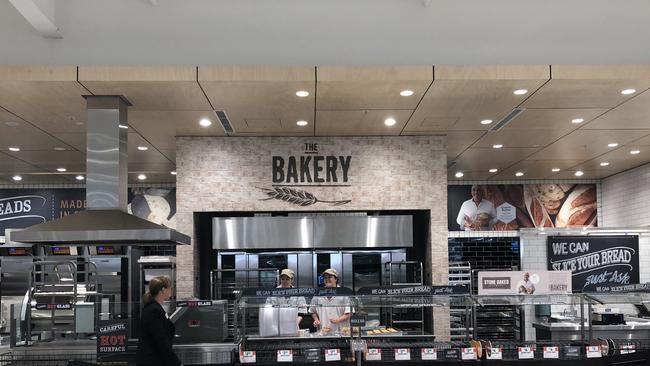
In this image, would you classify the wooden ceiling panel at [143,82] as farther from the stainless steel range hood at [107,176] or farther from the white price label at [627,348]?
the white price label at [627,348]

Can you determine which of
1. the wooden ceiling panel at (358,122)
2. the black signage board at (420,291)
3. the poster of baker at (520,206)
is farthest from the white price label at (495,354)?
the poster of baker at (520,206)

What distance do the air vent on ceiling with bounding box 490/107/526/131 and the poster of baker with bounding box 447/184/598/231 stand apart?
5542mm

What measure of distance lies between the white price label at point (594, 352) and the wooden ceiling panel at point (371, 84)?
2623mm

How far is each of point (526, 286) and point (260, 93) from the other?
4.50 m

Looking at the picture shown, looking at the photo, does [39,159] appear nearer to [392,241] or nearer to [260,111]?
[260,111]

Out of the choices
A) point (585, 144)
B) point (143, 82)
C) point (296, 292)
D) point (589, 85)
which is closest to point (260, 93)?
point (143, 82)

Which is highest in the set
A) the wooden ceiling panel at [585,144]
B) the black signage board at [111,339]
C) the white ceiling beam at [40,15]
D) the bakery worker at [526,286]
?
the white ceiling beam at [40,15]

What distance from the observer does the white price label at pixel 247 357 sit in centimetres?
523

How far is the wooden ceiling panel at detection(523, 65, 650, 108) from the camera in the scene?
244 inches

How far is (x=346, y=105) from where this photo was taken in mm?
7195

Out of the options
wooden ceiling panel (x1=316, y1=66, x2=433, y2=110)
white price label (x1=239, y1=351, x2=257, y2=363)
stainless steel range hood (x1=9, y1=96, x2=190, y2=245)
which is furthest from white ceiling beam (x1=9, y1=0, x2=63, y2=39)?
white price label (x1=239, y1=351, x2=257, y2=363)

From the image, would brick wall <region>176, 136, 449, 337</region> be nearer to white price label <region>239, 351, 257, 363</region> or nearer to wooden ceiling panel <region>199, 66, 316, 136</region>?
wooden ceiling panel <region>199, 66, 316, 136</region>

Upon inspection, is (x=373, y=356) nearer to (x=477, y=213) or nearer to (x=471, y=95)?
(x=471, y=95)

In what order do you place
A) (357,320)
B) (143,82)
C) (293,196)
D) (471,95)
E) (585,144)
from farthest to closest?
(585,144) < (293,196) < (471,95) < (143,82) < (357,320)
